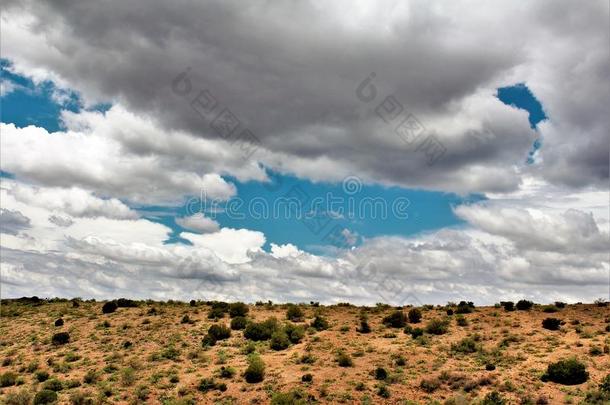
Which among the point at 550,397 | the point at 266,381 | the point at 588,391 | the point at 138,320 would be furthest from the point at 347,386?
the point at 138,320

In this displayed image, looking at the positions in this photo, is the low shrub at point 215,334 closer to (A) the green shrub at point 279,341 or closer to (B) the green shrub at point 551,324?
(A) the green shrub at point 279,341

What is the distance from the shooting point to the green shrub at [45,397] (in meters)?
35.3

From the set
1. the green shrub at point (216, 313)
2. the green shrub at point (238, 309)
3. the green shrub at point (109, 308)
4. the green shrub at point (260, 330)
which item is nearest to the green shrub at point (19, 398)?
the green shrub at point (260, 330)

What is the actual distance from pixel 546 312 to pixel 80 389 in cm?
4767

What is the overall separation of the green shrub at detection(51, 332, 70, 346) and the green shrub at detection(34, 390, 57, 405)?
1659 centimetres

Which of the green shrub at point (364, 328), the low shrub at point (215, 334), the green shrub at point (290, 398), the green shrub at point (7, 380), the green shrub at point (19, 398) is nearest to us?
the green shrub at point (290, 398)

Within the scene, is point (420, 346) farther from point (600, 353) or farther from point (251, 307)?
point (251, 307)

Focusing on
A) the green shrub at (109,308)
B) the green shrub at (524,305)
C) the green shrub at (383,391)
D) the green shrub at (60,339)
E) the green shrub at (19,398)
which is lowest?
the green shrub at (19,398)

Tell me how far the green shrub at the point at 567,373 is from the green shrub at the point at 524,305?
22369 mm

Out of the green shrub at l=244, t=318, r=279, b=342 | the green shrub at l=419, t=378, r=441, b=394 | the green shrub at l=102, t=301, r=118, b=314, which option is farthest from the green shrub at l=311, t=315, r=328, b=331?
the green shrub at l=102, t=301, r=118, b=314

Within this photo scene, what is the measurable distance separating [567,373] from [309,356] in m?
19.8

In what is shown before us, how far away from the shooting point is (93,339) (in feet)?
171

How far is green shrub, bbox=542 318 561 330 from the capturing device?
45781 mm

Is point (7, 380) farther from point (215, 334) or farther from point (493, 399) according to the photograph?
point (493, 399)
